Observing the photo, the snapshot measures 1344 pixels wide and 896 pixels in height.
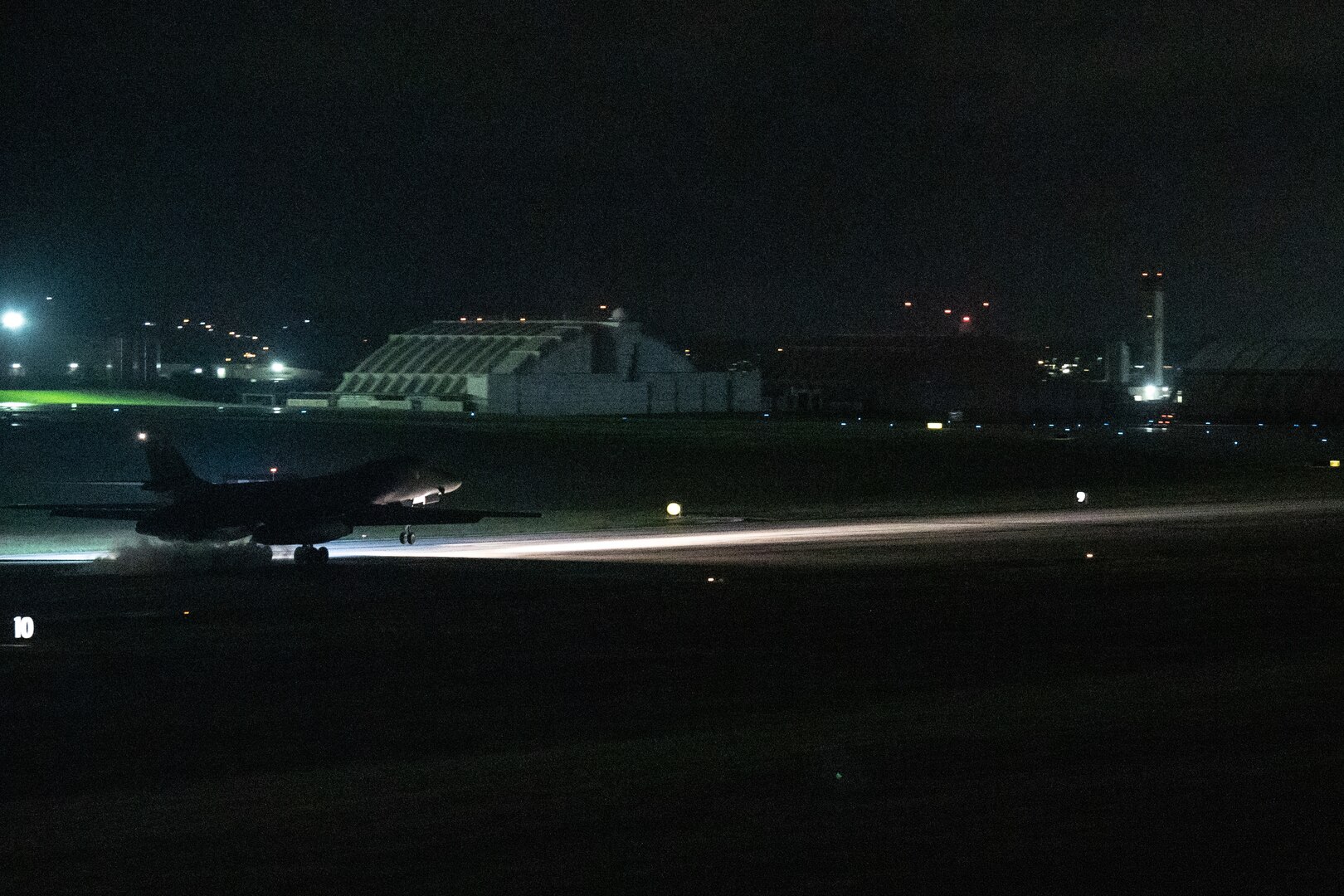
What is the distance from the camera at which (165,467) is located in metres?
41.0

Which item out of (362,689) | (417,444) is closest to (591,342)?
(417,444)

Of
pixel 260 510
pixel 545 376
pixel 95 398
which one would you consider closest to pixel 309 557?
pixel 260 510

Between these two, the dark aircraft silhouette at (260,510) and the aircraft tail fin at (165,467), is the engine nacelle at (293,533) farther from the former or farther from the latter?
the aircraft tail fin at (165,467)

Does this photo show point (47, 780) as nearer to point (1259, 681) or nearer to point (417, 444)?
point (1259, 681)

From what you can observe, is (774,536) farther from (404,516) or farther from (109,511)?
(109,511)

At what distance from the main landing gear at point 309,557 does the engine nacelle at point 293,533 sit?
0.90 ft

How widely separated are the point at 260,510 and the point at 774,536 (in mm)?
18296

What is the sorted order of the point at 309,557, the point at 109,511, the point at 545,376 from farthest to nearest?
the point at 545,376 < the point at 109,511 < the point at 309,557

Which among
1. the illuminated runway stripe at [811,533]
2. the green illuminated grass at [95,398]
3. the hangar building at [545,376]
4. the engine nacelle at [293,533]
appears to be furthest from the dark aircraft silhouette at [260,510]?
the hangar building at [545,376]

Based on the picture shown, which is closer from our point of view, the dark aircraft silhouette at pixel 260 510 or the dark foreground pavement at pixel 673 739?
the dark foreground pavement at pixel 673 739

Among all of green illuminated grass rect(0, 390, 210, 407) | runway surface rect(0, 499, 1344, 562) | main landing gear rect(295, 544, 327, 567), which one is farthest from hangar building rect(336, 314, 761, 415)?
main landing gear rect(295, 544, 327, 567)

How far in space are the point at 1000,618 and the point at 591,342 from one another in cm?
10683

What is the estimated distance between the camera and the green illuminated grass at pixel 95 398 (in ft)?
384

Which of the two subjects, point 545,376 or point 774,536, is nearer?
point 774,536
